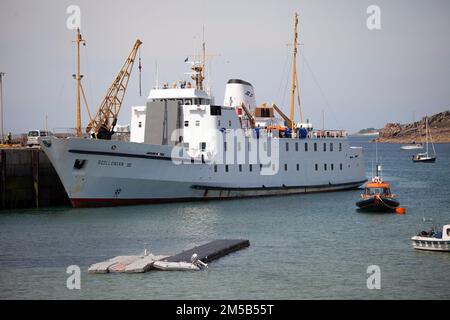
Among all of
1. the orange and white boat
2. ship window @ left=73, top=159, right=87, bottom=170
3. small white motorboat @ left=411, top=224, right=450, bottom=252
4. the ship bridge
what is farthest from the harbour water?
the ship bridge

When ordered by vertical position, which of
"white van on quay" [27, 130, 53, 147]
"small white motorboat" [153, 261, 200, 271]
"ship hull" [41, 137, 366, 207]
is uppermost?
"white van on quay" [27, 130, 53, 147]

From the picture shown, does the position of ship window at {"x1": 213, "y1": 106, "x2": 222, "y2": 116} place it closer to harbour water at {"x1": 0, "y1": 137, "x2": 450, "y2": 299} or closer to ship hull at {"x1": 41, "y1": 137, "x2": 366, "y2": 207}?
ship hull at {"x1": 41, "y1": 137, "x2": 366, "y2": 207}

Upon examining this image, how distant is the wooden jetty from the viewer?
2639 cm

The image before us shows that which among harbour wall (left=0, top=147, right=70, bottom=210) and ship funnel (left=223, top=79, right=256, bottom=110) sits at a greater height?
ship funnel (left=223, top=79, right=256, bottom=110)

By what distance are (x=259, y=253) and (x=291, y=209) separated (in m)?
15.0

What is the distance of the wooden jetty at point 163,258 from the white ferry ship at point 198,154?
12749mm

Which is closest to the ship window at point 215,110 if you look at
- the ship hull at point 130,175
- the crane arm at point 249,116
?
the ship hull at point 130,175

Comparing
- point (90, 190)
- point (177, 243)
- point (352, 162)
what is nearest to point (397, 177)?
point (352, 162)

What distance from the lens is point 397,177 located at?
7731 cm

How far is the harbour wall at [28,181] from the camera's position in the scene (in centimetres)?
4341

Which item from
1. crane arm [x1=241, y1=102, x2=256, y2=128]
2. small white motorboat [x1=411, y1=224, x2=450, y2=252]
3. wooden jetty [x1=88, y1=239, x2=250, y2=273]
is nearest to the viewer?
wooden jetty [x1=88, y1=239, x2=250, y2=273]

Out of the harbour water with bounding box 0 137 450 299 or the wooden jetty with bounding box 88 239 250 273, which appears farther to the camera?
the wooden jetty with bounding box 88 239 250 273

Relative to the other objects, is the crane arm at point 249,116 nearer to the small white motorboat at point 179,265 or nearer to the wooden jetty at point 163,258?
the wooden jetty at point 163,258

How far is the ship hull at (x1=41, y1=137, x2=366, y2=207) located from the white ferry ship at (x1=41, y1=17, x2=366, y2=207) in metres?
0.06
